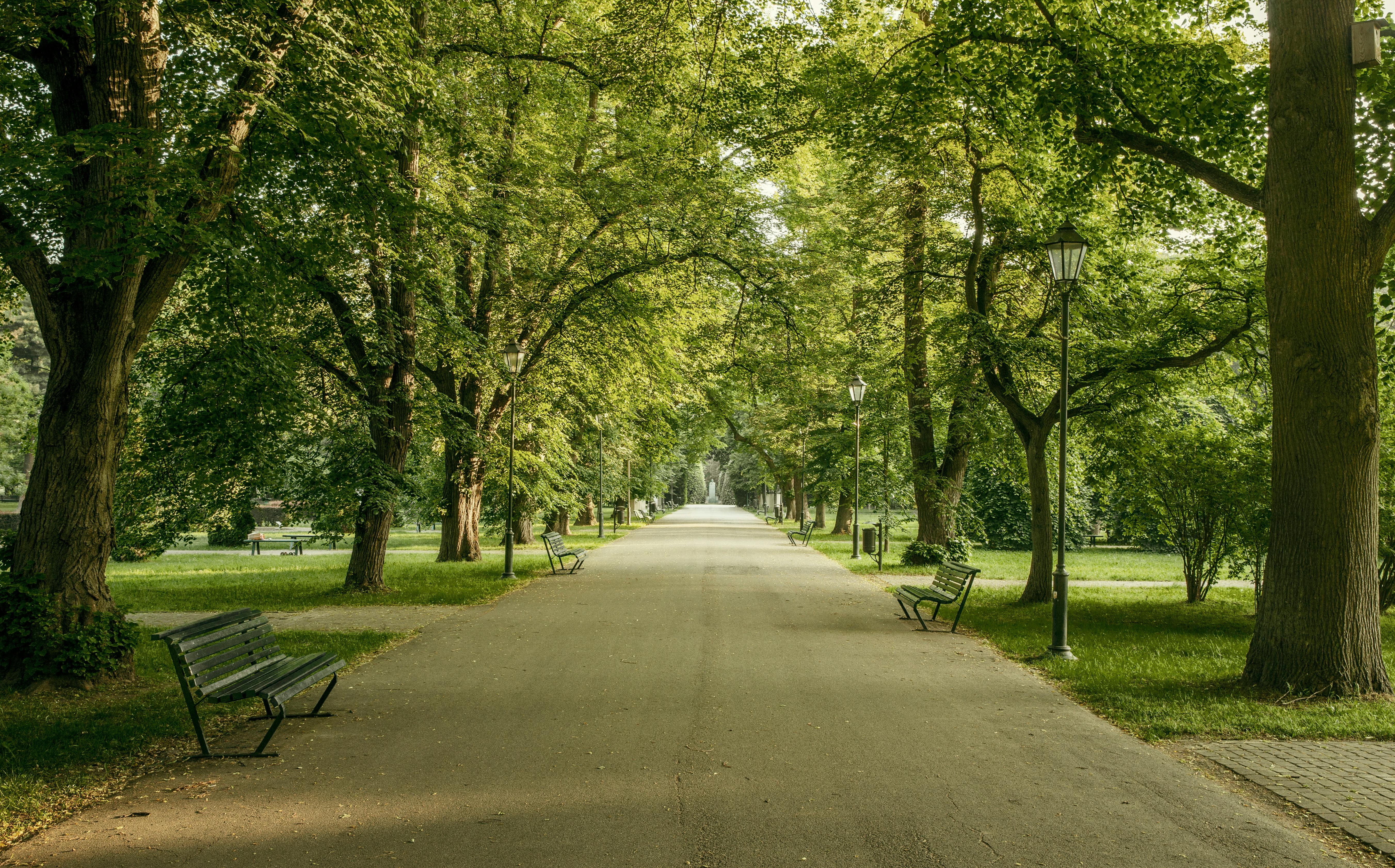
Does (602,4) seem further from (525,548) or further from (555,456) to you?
(525,548)

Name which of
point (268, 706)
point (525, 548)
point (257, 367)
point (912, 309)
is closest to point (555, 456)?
point (525, 548)

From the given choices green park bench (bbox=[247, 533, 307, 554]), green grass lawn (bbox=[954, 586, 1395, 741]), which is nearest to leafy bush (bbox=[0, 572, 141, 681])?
green grass lawn (bbox=[954, 586, 1395, 741])

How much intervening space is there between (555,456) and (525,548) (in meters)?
5.70

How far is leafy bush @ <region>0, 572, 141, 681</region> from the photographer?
6.94 meters

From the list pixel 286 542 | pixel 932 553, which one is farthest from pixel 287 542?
pixel 932 553

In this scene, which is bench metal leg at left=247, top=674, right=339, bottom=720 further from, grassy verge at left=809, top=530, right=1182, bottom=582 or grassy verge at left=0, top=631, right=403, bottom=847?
grassy verge at left=809, top=530, right=1182, bottom=582

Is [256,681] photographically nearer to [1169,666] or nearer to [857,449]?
[1169,666]

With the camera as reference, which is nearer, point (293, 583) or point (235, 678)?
point (235, 678)

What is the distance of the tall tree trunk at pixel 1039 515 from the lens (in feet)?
44.3

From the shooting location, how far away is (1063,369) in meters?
9.78

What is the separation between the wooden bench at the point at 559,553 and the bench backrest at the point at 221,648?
1050cm

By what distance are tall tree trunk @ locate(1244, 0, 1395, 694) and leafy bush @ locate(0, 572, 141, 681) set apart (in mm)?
9939

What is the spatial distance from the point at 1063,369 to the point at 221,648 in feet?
28.8

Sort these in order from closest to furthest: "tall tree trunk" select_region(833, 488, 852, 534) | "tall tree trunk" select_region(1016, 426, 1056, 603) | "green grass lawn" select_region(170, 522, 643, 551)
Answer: "tall tree trunk" select_region(1016, 426, 1056, 603), "green grass lawn" select_region(170, 522, 643, 551), "tall tree trunk" select_region(833, 488, 852, 534)
